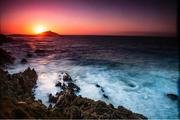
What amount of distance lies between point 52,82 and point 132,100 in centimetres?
343

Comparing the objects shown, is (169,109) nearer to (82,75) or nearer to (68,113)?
(68,113)

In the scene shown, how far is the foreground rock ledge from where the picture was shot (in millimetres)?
3284

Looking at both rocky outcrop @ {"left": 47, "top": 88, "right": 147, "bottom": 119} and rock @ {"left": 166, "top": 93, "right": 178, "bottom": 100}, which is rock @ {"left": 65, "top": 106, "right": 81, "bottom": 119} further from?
rock @ {"left": 166, "top": 93, "right": 178, "bottom": 100}

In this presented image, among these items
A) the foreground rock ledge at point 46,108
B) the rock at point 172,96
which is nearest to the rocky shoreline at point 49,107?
the foreground rock ledge at point 46,108

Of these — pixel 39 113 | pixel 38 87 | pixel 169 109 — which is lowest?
pixel 169 109

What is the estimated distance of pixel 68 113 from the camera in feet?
15.0

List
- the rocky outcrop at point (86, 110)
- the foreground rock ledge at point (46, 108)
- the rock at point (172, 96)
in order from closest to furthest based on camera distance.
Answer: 1. the foreground rock ledge at point (46, 108)
2. the rocky outcrop at point (86, 110)
3. the rock at point (172, 96)

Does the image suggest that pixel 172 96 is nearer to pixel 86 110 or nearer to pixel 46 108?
pixel 86 110

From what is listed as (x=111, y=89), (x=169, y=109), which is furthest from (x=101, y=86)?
(x=169, y=109)

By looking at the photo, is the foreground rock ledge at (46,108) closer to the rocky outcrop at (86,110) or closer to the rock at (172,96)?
the rocky outcrop at (86,110)

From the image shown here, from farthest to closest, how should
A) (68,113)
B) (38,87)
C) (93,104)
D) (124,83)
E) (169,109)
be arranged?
1. (124,83)
2. (38,87)
3. (169,109)
4. (93,104)
5. (68,113)

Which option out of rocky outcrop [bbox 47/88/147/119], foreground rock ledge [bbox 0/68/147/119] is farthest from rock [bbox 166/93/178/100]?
rocky outcrop [bbox 47/88/147/119]

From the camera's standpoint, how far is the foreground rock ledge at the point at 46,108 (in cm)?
328

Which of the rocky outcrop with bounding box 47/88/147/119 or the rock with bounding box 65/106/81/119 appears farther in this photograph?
the rocky outcrop with bounding box 47/88/147/119
